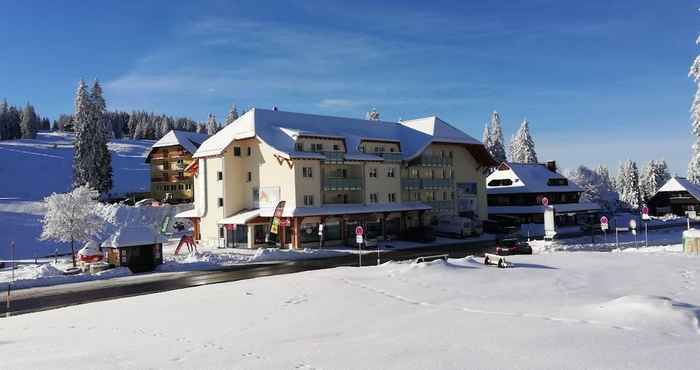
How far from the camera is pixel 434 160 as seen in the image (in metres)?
63.2

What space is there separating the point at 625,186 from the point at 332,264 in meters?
115

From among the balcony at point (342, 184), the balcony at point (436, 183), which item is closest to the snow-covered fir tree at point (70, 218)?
the balcony at point (342, 184)

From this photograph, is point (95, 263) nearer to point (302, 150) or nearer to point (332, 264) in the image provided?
point (332, 264)

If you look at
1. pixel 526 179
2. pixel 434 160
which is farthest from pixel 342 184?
pixel 526 179

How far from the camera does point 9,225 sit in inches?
2463

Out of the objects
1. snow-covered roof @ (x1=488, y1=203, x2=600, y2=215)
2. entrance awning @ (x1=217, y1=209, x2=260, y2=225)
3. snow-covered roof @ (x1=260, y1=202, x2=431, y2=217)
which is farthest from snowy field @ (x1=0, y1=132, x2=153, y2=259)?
snow-covered roof @ (x1=488, y1=203, x2=600, y2=215)

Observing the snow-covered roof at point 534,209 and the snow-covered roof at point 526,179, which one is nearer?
the snow-covered roof at point 534,209

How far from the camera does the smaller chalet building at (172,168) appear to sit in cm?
8631

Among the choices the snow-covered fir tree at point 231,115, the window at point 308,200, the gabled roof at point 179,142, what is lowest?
the window at point 308,200

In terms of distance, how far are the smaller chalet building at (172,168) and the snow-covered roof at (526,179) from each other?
49.1 m

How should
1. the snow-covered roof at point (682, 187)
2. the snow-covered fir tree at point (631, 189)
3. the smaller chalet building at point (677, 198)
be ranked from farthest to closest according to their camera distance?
1. the snow-covered fir tree at point (631, 189)
2. the smaller chalet building at point (677, 198)
3. the snow-covered roof at point (682, 187)

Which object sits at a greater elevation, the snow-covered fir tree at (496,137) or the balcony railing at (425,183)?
the snow-covered fir tree at (496,137)

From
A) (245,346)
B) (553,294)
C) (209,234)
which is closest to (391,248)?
(209,234)

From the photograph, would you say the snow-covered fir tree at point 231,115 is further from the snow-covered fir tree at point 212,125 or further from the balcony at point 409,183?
the balcony at point 409,183
